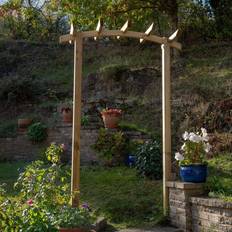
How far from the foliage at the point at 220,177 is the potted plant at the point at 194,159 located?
0.18 m

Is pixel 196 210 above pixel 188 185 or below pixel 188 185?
below

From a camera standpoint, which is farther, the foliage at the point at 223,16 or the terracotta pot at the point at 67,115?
the foliage at the point at 223,16

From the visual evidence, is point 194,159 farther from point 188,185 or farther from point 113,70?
point 113,70

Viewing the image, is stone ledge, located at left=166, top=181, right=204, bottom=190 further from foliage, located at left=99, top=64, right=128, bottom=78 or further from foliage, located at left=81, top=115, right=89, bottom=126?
foliage, located at left=99, top=64, right=128, bottom=78

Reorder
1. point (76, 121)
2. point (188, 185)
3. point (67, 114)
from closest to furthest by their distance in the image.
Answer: point (188, 185)
point (76, 121)
point (67, 114)

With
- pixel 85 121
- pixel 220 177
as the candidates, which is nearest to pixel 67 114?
pixel 85 121

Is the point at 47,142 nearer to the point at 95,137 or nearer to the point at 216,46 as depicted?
the point at 95,137

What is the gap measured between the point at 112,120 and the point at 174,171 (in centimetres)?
247

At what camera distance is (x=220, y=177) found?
24.1 ft

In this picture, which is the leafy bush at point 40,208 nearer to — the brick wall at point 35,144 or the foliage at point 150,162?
the foliage at point 150,162

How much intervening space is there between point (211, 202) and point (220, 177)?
5.80 ft

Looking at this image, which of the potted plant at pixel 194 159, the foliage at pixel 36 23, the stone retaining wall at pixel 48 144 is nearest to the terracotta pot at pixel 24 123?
the stone retaining wall at pixel 48 144

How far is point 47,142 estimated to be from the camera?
11.6 meters

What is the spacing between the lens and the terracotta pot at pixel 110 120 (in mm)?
10625
